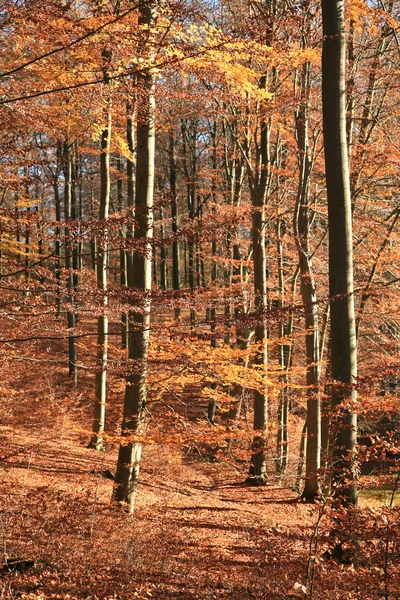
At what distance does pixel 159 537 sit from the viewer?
22.9 ft

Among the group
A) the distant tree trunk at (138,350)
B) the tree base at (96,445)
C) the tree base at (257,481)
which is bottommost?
the tree base at (257,481)

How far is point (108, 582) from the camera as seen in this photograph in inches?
201

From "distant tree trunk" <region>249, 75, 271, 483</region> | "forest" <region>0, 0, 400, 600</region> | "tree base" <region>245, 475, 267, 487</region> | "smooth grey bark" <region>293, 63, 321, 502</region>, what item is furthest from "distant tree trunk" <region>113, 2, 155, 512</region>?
"tree base" <region>245, 475, 267, 487</region>

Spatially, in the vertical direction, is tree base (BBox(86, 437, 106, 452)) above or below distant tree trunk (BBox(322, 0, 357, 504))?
below

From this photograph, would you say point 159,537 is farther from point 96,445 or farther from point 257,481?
point 96,445

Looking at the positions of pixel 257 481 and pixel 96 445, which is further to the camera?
pixel 96 445

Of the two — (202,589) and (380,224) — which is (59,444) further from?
(380,224)

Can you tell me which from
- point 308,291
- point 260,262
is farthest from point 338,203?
point 260,262

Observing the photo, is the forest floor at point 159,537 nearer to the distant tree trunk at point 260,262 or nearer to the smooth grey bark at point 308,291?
the distant tree trunk at point 260,262

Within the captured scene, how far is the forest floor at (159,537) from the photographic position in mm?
4772

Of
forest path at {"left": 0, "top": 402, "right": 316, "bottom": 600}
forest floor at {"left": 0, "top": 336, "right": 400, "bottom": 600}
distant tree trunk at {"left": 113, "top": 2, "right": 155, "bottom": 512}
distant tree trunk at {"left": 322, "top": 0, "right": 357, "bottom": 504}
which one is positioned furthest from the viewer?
distant tree trunk at {"left": 113, "top": 2, "right": 155, "bottom": 512}

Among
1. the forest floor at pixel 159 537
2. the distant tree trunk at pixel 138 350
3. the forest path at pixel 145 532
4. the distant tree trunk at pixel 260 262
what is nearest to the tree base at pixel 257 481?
the distant tree trunk at pixel 260 262

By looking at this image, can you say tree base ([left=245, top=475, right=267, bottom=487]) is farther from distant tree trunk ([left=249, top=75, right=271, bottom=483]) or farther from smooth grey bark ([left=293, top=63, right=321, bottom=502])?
smooth grey bark ([left=293, top=63, right=321, bottom=502])

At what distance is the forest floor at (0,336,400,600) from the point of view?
4772mm
